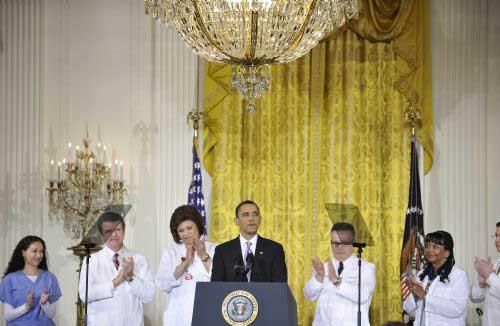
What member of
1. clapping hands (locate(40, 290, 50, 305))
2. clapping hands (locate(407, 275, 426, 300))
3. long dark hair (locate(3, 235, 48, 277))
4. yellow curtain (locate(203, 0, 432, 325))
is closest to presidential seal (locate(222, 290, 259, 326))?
clapping hands (locate(407, 275, 426, 300))

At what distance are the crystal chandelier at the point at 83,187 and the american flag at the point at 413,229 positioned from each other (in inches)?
115

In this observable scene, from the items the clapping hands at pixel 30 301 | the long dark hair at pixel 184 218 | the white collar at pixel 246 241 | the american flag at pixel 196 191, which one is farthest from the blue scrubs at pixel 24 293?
the white collar at pixel 246 241

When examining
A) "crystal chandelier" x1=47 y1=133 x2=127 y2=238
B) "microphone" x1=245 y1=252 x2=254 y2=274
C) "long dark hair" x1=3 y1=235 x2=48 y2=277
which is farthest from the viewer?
"crystal chandelier" x1=47 y1=133 x2=127 y2=238

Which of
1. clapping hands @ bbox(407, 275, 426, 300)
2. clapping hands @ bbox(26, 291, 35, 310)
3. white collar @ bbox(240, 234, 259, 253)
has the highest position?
white collar @ bbox(240, 234, 259, 253)

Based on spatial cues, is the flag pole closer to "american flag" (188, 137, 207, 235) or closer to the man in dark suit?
"american flag" (188, 137, 207, 235)

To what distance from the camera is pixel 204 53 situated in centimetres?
688

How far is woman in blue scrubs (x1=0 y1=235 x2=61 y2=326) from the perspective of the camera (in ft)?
26.0

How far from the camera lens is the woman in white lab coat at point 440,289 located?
7.61 meters

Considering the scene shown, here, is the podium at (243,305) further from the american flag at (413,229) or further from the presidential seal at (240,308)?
the american flag at (413,229)

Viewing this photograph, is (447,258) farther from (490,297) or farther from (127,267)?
(127,267)

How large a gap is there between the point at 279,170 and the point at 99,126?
1966mm

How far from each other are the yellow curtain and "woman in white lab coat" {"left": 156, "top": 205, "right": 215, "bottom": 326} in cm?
199

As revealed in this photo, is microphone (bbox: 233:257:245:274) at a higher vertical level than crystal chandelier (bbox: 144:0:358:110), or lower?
lower

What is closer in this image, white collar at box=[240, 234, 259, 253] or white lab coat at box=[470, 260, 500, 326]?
white collar at box=[240, 234, 259, 253]
